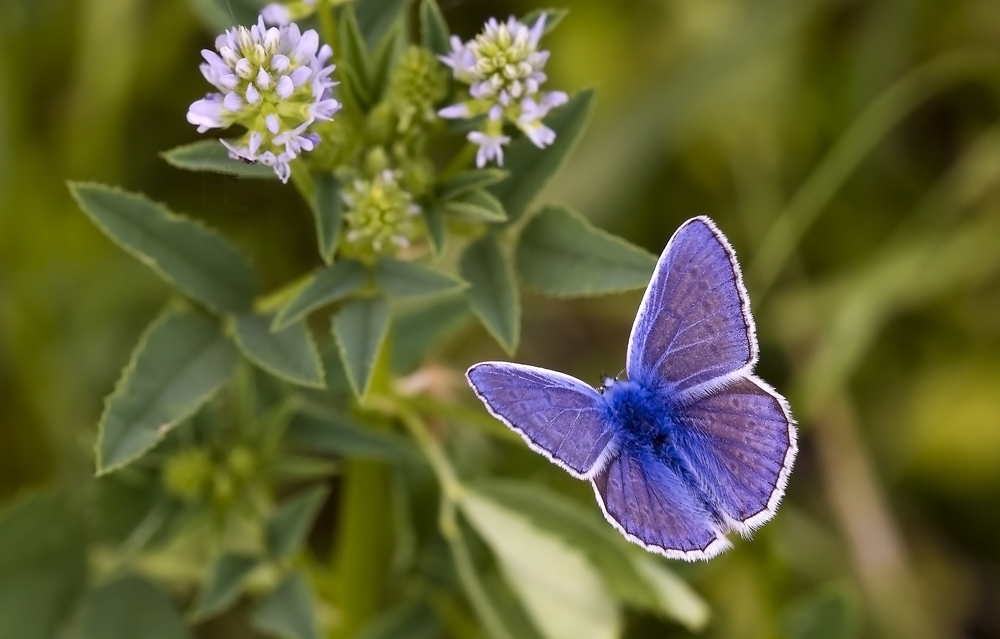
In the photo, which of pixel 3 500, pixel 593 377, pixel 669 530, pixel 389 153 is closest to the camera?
pixel 669 530

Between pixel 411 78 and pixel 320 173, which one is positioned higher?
pixel 411 78

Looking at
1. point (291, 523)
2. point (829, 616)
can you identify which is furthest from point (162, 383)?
point (829, 616)

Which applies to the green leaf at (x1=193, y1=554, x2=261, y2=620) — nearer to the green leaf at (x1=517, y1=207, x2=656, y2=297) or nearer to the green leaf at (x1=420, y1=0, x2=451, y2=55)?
the green leaf at (x1=517, y1=207, x2=656, y2=297)

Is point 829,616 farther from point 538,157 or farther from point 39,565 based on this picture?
point 39,565

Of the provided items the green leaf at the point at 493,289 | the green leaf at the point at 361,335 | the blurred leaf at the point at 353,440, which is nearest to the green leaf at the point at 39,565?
the blurred leaf at the point at 353,440

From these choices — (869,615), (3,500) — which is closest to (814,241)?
(869,615)

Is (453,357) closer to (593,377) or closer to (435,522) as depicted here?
(593,377)
